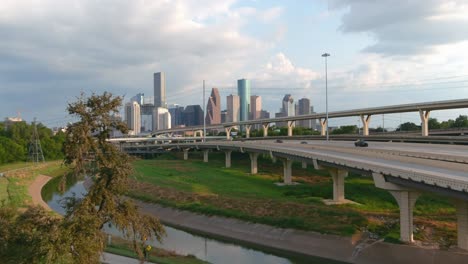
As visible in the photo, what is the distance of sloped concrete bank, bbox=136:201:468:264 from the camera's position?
29.7 metres

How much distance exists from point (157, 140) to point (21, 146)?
3205 inches

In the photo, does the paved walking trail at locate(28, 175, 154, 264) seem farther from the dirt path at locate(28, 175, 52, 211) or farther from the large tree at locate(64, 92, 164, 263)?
the large tree at locate(64, 92, 164, 263)

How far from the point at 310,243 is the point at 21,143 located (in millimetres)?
99255

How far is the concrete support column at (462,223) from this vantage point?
29.1 m

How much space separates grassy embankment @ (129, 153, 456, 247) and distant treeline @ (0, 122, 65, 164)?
140ft

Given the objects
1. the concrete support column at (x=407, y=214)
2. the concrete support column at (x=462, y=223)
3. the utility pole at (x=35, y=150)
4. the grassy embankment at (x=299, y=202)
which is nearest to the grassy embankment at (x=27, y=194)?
the utility pole at (x=35, y=150)

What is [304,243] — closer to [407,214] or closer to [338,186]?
[407,214]

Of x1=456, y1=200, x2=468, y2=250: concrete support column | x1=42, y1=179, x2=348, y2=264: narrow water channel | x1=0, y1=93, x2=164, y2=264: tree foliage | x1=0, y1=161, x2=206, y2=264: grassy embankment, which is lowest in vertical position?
x1=42, y1=179, x2=348, y2=264: narrow water channel

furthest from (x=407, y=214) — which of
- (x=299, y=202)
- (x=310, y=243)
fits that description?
(x=299, y=202)

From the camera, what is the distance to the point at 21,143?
111375mm

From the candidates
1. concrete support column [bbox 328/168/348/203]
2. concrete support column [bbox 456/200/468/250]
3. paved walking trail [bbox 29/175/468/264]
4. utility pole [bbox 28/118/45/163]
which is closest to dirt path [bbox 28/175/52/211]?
utility pole [bbox 28/118/45/163]

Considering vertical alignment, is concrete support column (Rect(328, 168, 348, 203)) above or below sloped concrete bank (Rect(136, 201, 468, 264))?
above

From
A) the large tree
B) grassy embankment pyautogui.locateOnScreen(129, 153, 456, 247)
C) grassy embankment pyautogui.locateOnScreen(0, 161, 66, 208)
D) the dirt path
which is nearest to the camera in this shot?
the large tree

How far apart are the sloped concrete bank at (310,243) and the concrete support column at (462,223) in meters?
1.14
